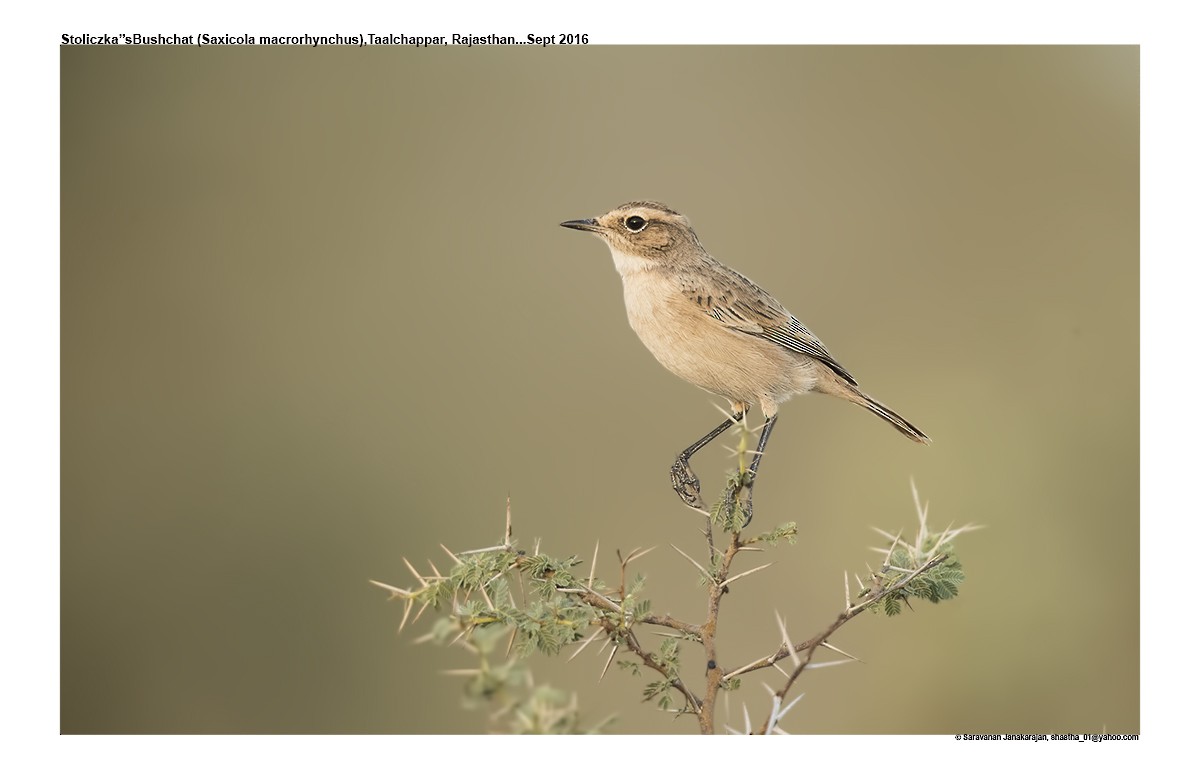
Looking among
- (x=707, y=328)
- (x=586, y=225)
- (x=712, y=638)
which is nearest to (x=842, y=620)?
(x=712, y=638)

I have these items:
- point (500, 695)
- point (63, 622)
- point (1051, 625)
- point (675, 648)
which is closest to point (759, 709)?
point (1051, 625)

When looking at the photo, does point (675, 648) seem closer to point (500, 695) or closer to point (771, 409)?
point (500, 695)

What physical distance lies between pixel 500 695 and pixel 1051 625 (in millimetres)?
5786

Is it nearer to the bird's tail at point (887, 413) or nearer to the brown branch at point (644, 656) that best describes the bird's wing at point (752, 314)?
the bird's tail at point (887, 413)

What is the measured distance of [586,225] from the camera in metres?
5.77

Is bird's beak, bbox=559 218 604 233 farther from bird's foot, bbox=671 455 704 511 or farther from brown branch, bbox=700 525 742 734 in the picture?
brown branch, bbox=700 525 742 734

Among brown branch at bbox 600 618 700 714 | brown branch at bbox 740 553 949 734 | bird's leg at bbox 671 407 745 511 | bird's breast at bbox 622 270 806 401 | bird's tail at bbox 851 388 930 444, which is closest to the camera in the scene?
brown branch at bbox 740 553 949 734

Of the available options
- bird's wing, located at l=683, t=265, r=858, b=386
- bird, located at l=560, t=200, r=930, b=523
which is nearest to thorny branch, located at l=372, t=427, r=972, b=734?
bird, located at l=560, t=200, r=930, b=523

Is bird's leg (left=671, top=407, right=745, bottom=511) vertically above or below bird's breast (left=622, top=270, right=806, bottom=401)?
below

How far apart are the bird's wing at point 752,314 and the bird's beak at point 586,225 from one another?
659 mm

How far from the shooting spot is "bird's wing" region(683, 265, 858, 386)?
5.64m

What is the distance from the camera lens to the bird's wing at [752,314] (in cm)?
564

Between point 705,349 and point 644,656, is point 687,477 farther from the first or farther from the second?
point 644,656

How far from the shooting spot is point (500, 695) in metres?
2.36
